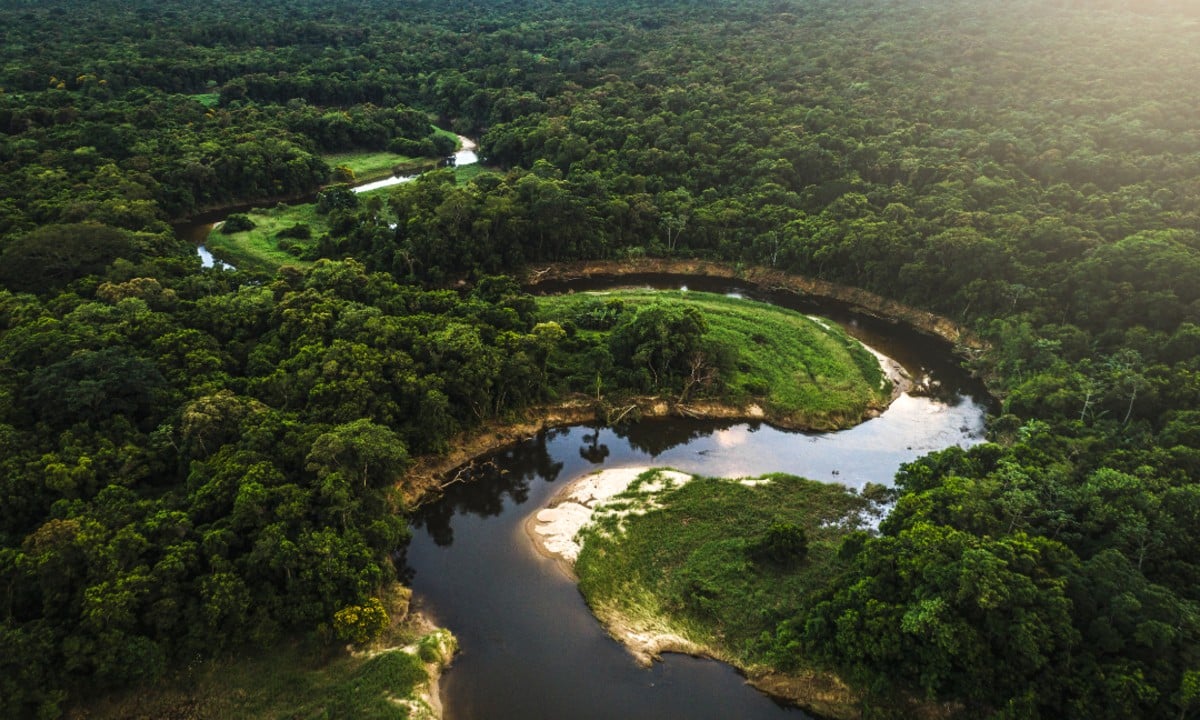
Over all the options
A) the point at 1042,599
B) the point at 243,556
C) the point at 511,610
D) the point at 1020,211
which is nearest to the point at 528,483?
the point at 511,610

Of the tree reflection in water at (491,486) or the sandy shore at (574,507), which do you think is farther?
the tree reflection in water at (491,486)

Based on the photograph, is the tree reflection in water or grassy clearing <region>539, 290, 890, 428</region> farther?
grassy clearing <region>539, 290, 890, 428</region>

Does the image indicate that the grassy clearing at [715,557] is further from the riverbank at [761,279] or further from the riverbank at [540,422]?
the riverbank at [761,279]

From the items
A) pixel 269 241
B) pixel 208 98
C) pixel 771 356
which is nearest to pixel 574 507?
pixel 771 356

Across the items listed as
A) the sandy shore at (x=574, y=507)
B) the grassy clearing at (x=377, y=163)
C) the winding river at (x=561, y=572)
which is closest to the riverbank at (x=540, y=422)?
the winding river at (x=561, y=572)

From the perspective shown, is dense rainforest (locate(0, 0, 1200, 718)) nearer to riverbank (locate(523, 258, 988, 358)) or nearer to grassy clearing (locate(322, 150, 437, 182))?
riverbank (locate(523, 258, 988, 358))

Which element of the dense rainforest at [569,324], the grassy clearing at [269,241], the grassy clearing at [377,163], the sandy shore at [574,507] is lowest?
the sandy shore at [574,507]

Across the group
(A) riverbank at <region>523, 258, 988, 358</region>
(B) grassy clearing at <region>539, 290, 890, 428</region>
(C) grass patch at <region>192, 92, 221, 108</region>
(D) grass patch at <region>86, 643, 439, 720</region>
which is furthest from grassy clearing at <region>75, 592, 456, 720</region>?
(C) grass patch at <region>192, 92, 221, 108</region>
